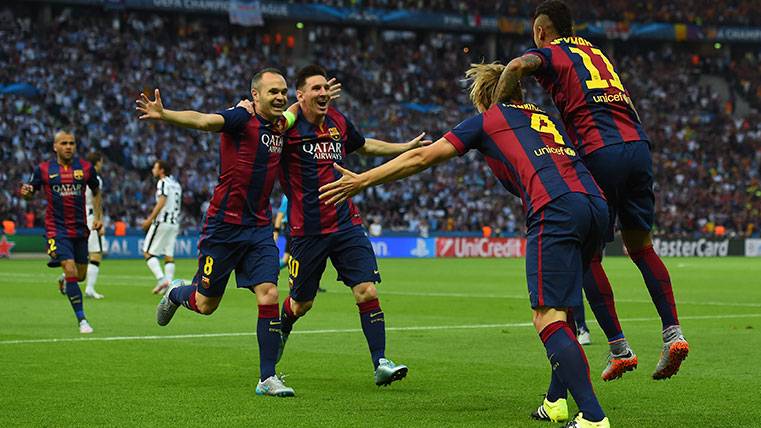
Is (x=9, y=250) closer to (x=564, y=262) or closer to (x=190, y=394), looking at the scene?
(x=190, y=394)

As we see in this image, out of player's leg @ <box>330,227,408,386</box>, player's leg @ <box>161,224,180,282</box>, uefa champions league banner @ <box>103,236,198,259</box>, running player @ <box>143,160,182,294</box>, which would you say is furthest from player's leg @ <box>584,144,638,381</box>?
uefa champions league banner @ <box>103,236,198,259</box>

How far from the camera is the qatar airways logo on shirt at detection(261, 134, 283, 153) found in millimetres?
9562

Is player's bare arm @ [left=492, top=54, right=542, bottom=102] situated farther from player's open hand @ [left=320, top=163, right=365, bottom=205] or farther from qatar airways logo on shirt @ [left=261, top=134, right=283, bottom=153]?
qatar airways logo on shirt @ [left=261, top=134, right=283, bottom=153]

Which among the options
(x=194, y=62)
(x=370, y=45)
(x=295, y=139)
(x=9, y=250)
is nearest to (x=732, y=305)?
(x=295, y=139)

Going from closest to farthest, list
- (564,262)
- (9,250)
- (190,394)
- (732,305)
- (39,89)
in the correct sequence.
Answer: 1. (564,262)
2. (190,394)
3. (732,305)
4. (9,250)
5. (39,89)

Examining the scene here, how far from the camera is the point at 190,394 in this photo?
338 inches

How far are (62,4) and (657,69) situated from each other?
110 ft

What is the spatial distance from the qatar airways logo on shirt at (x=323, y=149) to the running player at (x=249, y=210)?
28 cm

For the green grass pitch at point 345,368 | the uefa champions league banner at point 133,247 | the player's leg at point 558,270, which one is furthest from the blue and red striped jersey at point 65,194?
the uefa champions league banner at point 133,247

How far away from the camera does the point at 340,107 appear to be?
2157 inches

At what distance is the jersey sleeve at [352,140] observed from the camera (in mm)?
10234

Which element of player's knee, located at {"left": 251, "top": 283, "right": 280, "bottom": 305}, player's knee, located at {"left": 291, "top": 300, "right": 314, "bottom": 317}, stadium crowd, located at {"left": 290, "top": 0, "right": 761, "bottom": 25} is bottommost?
player's knee, located at {"left": 291, "top": 300, "right": 314, "bottom": 317}

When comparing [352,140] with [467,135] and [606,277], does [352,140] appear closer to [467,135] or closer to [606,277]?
[606,277]

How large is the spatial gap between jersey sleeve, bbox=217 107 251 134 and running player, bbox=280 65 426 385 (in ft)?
1.94
